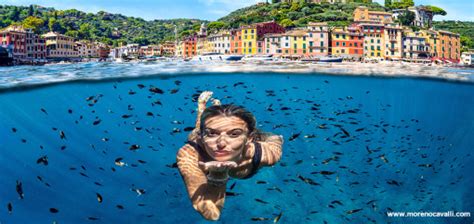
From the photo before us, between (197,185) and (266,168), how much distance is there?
12040 millimetres

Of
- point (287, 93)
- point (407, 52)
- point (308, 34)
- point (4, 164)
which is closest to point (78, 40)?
point (4, 164)

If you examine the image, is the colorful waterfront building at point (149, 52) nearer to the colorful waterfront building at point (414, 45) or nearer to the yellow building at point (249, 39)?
the yellow building at point (249, 39)

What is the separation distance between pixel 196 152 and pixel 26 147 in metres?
20.3

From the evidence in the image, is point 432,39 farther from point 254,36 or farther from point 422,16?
point 254,36

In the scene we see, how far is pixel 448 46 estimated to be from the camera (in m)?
38.5

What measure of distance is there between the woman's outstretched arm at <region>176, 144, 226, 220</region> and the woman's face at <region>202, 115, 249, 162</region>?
145 millimetres

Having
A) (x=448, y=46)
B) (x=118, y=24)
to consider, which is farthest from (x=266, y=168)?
(x=448, y=46)

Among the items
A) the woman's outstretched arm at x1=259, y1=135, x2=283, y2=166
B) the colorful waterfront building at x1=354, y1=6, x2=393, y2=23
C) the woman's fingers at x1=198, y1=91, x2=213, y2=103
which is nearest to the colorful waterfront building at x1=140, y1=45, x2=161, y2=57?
the woman's fingers at x1=198, y1=91, x2=213, y2=103

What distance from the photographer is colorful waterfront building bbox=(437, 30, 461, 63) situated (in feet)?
118

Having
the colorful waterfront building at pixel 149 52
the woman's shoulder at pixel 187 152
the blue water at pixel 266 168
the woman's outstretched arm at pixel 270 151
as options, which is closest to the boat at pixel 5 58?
the blue water at pixel 266 168

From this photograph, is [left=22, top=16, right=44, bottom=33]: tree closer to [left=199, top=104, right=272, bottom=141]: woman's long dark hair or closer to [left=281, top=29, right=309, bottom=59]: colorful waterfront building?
[left=199, top=104, right=272, bottom=141]: woman's long dark hair

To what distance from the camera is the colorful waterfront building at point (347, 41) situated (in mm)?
41897

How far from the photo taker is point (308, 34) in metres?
45.2

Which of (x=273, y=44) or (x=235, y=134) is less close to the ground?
(x=273, y=44)
